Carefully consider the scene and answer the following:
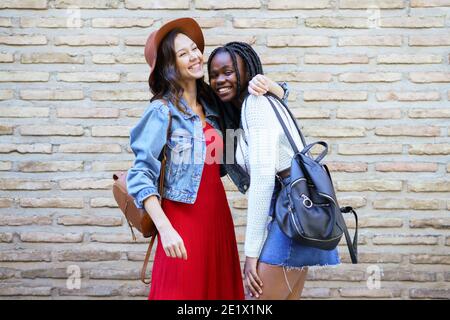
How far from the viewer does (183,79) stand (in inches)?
110

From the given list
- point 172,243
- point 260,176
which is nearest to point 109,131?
point 172,243

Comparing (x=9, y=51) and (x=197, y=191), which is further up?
(x=9, y=51)

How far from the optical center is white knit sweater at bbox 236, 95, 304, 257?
8.05 feet

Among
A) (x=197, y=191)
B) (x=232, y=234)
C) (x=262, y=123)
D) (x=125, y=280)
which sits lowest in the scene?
(x=125, y=280)

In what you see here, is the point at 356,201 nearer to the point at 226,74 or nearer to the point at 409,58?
the point at 409,58

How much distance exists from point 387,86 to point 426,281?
4.49ft

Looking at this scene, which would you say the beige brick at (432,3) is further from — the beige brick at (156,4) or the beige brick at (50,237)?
the beige brick at (50,237)

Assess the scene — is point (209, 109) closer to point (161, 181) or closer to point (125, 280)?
point (161, 181)

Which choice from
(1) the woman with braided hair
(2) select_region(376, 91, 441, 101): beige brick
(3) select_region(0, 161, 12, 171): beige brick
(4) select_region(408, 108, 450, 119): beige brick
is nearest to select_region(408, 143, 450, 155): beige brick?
(4) select_region(408, 108, 450, 119): beige brick

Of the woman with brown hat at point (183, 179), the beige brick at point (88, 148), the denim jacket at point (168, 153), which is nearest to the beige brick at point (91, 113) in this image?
the beige brick at point (88, 148)

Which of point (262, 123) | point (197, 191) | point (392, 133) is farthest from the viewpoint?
point (392, 133)

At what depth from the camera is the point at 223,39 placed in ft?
13.6

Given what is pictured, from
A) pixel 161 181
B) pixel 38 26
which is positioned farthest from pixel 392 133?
pixel 38 26

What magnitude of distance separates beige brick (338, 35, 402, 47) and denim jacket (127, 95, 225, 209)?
71.4 inches
